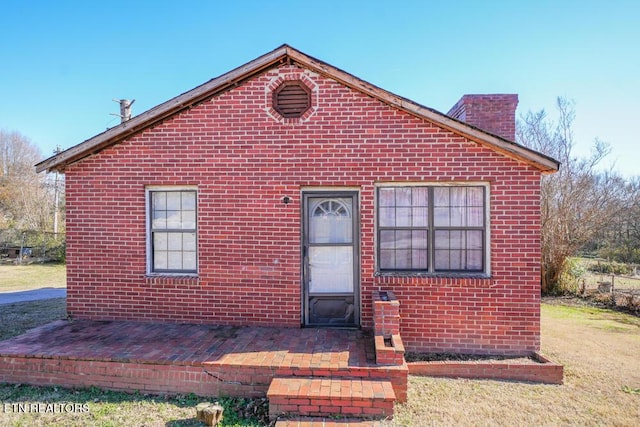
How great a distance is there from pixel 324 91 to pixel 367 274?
3.03 metres

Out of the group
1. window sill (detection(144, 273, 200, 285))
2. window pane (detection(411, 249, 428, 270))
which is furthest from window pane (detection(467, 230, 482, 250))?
window sill (detection(144, 273, 200, 285))

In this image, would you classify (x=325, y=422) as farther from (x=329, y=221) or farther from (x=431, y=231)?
(x=431, y=231)

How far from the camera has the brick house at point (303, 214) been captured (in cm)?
570

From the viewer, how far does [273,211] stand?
6.03m

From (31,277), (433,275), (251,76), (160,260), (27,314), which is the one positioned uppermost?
(251,76)

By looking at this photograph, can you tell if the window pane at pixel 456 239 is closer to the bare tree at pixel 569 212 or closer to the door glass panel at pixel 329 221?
the door glass panel at pixel 329 221

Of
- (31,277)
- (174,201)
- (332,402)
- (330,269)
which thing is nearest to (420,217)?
(330,269)

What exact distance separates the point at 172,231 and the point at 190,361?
8.11 ft

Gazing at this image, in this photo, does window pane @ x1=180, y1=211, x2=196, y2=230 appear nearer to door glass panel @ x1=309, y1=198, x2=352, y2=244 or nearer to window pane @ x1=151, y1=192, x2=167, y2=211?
window pane @ x1=151, y1=192, x2=167, y2=211

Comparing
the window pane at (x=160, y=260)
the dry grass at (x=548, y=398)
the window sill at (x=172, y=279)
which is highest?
the window pane at (x=160, y=260)

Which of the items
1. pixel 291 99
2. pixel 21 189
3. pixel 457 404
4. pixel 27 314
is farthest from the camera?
pixel 21 189

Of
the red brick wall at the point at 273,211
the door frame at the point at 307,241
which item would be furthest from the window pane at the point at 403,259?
the door frame at the point at 307,241

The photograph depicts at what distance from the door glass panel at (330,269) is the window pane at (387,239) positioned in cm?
52

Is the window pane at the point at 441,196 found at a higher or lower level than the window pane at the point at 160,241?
higher
